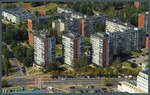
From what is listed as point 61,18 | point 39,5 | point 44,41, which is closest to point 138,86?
point 44,41

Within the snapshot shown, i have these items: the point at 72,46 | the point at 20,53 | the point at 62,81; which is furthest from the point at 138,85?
the point at 20,53

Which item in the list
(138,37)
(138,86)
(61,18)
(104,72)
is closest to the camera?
(138,86)

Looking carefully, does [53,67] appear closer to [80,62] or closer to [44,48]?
[44,48]

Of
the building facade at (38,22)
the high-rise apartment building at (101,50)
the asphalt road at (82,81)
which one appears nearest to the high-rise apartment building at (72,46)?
the high-rise apartment building at (101,50)

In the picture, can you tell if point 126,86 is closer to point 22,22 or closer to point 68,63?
point 68,63

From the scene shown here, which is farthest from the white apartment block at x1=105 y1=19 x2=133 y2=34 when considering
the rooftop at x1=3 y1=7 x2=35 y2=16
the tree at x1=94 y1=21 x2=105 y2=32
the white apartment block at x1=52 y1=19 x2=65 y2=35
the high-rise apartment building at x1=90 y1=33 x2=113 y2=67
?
the rooftop at x1=3 y1=7 x2=35 y2=16

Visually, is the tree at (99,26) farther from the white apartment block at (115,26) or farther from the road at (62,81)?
the road at (62,81)
